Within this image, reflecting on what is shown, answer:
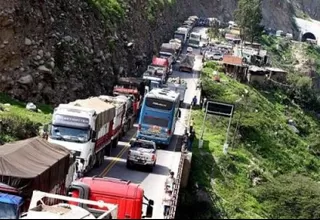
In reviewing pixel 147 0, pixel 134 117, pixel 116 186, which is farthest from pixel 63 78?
pixel 147 0

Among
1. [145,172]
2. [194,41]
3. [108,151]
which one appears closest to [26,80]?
[108,151]

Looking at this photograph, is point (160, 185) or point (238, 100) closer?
point (160, 185)

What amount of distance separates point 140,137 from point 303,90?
52.1 metres

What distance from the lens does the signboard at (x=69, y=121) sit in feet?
106

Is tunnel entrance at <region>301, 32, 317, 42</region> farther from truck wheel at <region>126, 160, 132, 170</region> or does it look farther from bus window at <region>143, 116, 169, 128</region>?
truck wheel at <region>126, 160, 132, 170</region>

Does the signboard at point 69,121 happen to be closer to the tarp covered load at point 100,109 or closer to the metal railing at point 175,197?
the tarp covered load at point 100,109

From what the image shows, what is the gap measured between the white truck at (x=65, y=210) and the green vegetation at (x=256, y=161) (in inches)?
180

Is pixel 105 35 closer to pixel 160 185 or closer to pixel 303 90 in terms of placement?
pixel 160 185

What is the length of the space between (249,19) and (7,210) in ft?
334

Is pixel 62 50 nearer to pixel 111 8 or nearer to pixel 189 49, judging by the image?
pixel 111 8

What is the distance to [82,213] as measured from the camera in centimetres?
1723

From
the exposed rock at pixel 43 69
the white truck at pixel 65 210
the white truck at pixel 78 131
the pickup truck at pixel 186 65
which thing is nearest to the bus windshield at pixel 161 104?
the exposed rock at pixel 43 69

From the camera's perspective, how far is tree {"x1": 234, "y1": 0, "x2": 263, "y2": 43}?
119 m

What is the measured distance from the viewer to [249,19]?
120062mm
